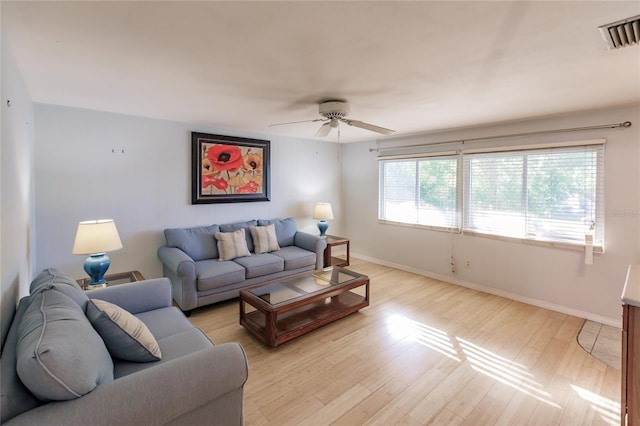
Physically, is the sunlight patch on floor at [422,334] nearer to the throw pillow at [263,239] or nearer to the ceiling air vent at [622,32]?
the throw pillow at [263,239]

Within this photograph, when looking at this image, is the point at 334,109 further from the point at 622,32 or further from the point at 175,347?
the point at 175,347

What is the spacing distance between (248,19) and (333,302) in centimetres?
275

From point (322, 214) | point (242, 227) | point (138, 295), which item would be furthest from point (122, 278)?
point (322, 214)

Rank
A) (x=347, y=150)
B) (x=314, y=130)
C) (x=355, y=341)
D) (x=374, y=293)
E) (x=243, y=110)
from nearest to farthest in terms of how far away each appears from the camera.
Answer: (x=355, y=341) < (x=243, y=110) < (x=374, y=293) < (x=314, y=130) < (x=347, y=150)

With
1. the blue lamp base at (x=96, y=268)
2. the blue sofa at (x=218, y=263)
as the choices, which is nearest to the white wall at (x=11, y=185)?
the blue lamp base at (x=96, y=268)

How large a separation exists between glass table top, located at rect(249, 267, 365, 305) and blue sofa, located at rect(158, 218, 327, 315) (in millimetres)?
532

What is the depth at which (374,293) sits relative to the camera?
3.98 metres

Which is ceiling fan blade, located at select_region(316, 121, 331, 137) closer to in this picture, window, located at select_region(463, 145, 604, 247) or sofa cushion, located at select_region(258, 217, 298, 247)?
sofa cushion, located at select_region(258, 217, 298, 247)

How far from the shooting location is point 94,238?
2.51m

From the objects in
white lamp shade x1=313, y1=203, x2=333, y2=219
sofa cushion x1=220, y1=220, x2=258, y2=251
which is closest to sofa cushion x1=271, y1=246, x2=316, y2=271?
sofa cushion x1=220, y1=220, x2=258, y2=251

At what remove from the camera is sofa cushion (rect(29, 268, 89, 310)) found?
170 cm

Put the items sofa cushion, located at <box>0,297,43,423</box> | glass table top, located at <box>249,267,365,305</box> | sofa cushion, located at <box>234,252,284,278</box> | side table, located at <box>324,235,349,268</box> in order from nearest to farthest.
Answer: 1. sofa cushion, located at <box>0,297,43,423</box>
2. glass table top, located at <box>249,267,365,305</box>
3. sofa cushion, located at <box>234,252,284,278</box>
4. side table, located at <box>324,235,349,268</box>

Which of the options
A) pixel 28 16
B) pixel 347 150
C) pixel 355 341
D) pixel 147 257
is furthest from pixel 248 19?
pixel 347 150

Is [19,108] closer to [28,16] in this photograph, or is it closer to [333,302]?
[28,16]
